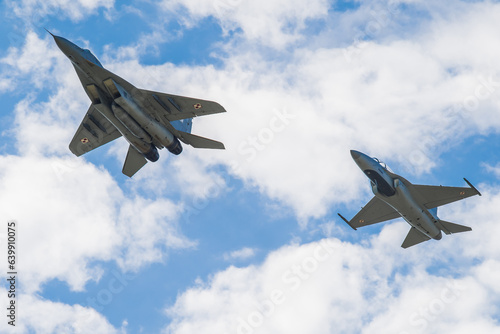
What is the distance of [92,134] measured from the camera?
57781 mm

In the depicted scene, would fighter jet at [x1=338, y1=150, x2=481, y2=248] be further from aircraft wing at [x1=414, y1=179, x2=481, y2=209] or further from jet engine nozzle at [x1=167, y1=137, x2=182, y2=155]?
jet engine nozzle at [x1=167, y1=137, x2=182, y2=155]

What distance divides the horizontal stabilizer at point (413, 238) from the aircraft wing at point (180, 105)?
2094 cm

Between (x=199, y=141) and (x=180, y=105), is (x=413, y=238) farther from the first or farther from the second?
(x=180, y=105)

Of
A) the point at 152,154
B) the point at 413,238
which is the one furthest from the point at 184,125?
the point at 413,238

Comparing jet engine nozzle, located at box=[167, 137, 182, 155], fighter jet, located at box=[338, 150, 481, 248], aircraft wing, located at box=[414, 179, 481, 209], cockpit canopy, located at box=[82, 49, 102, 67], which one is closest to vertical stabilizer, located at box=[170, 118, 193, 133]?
jet engine nozzle, located at box=[167, 137, 182, 155]

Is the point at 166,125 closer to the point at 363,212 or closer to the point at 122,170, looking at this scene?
the point at 122,170

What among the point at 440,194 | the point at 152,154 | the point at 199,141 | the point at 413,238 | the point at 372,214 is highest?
the point at 152,154

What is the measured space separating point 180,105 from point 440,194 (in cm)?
2337

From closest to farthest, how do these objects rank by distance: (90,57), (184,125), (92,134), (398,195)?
(90,57) → (398,195) → (184,125) → (92,134)

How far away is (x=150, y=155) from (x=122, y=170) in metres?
6.04

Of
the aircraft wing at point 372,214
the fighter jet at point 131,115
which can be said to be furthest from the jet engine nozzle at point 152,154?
the aircraft wing at point 372,214

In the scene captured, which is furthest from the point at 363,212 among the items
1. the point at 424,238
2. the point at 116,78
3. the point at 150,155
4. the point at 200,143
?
the point at 116,78

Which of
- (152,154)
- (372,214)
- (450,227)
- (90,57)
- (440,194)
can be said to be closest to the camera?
(90,57)

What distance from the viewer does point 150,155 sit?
177 feet
